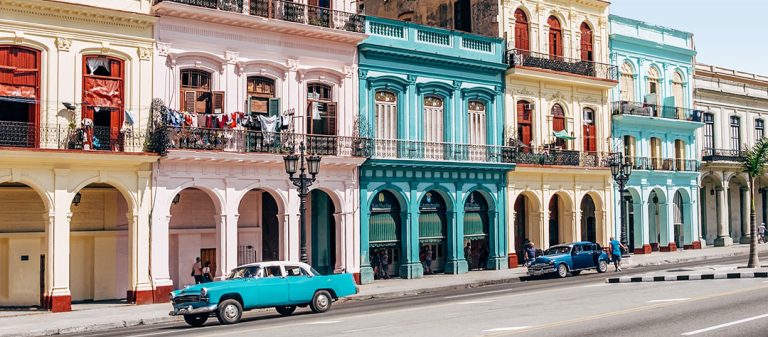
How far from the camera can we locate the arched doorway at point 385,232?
3450cm

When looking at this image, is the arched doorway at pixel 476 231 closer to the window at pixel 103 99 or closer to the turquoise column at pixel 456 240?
the turquoise column at pixel 456 240

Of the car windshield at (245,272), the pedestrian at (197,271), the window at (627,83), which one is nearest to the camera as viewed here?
the car windshield at (245,272)

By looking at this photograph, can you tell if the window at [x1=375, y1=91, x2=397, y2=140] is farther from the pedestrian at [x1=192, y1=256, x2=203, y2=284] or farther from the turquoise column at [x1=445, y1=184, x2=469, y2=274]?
→ the pedestrian at [x1=192, y1=256, x2=203, y2=284]

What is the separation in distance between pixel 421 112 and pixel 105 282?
535 inches

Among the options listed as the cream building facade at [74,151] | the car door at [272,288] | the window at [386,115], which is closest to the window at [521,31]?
the window at [386,115]

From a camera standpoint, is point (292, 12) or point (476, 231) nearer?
point (292, 12)

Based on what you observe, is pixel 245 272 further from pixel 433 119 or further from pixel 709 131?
pixel 709 131

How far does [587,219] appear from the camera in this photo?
45.7m

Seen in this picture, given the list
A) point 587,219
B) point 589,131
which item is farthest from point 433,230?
point 587,219

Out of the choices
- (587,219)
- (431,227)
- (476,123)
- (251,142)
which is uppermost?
(476,123)

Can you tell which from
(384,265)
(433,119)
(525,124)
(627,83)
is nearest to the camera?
(384,265)

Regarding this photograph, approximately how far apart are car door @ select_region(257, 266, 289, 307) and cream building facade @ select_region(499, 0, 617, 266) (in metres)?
18.7

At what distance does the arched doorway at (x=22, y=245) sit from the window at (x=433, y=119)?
1486 centimetres

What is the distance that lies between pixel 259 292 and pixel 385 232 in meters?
13.7
